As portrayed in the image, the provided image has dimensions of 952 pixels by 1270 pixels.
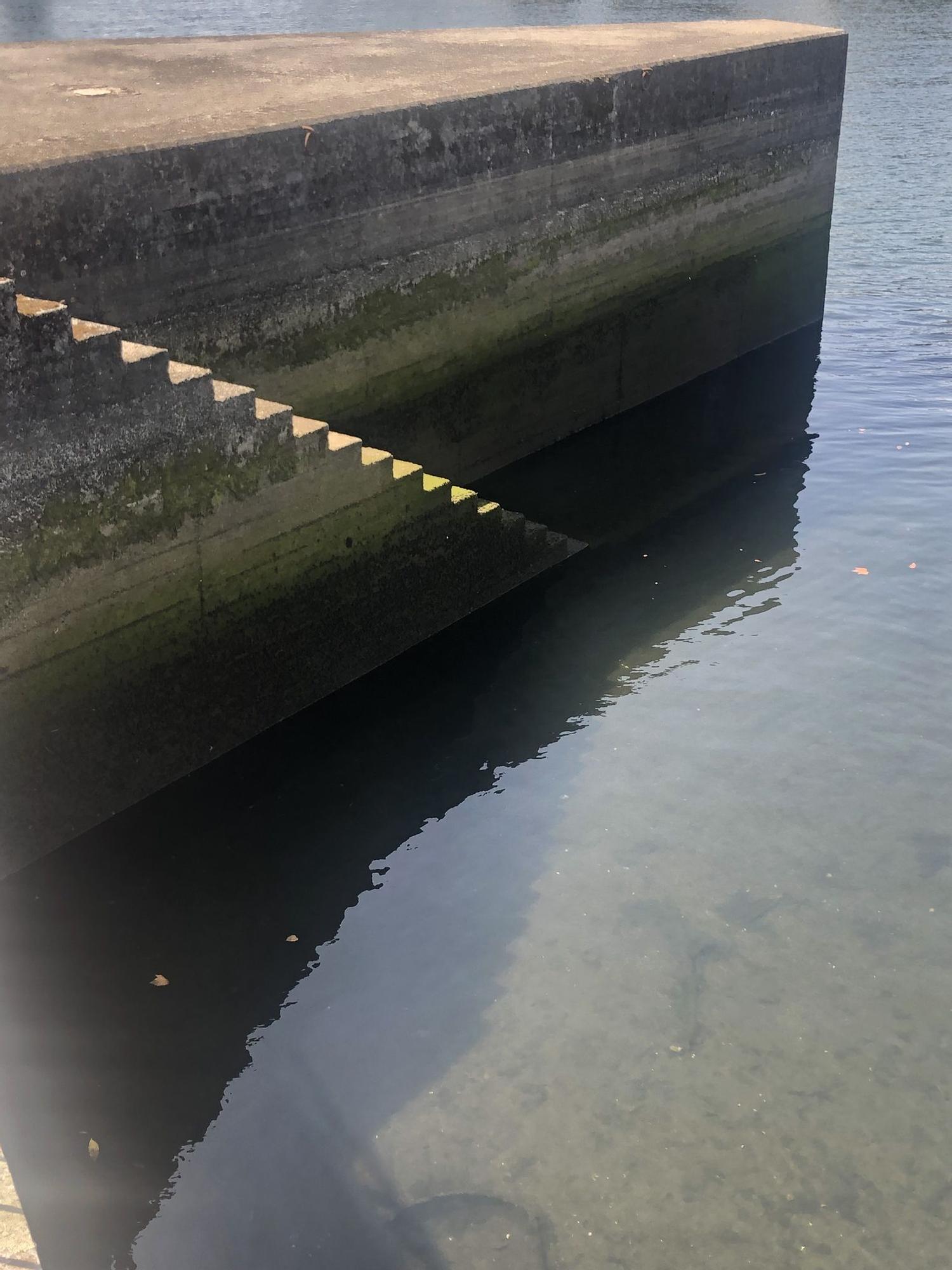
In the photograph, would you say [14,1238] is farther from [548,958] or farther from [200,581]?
[200,581]

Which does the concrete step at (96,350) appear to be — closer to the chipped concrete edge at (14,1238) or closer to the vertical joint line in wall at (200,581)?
the vertical joint line in wall at (200,581)

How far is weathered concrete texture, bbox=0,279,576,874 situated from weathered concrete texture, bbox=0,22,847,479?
196 cm

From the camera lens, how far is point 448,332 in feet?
42.6

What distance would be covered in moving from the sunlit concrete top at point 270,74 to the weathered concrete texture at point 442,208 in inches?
2.6

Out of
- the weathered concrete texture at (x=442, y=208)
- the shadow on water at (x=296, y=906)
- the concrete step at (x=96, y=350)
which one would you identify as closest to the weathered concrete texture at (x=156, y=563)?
the concrete step at (x=96, y=350)

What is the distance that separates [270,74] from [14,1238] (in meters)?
12.8

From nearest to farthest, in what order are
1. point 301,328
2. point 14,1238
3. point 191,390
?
1. point 14,1238
2. point 191,390
3. point 301,328

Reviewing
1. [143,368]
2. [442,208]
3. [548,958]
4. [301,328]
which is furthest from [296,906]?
[442,208]

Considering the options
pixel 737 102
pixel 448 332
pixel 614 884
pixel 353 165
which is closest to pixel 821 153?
pixel 737 102

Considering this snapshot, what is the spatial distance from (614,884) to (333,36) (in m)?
15.2

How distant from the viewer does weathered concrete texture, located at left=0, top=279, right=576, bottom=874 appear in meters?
7.33

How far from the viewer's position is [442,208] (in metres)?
12.5

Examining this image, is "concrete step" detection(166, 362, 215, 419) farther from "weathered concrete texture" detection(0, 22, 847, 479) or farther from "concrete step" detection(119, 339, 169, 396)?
"weathered concrete texture" detection(0, 22, 847, 479)

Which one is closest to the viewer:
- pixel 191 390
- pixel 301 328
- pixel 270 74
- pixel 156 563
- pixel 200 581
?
pixel 191 390
